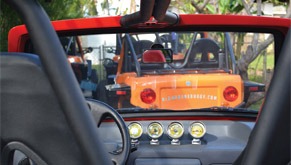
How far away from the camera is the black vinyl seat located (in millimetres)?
966

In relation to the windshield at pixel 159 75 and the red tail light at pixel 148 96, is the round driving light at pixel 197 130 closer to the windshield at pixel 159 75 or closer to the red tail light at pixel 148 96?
the windshield at pixel 159 75

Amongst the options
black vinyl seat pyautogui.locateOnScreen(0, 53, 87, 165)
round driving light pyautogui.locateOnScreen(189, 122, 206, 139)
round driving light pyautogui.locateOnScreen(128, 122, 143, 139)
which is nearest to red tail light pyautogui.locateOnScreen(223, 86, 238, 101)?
round driving light pyautogui.locateOnScreen(189, 122, 206, 139)

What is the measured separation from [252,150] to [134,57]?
72.3 inches

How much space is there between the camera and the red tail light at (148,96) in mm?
2675

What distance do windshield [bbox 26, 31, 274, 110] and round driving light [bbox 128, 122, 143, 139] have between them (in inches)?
4.8

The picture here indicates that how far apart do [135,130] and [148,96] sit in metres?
0.28

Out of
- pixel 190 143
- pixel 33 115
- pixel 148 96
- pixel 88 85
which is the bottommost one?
pixel 190 143

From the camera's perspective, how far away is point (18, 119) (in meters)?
0.99

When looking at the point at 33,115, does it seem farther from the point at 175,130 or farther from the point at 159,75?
the point at 159,75

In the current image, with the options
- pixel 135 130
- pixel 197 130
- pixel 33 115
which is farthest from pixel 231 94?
pixel 33 115

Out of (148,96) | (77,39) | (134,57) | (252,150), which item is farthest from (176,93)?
(252,150)

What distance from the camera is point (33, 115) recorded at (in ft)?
3.21

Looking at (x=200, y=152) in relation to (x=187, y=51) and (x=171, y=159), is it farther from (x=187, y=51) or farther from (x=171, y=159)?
(x=187, y=51)

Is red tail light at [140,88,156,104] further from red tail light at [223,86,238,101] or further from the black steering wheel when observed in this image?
the black steering wheel
